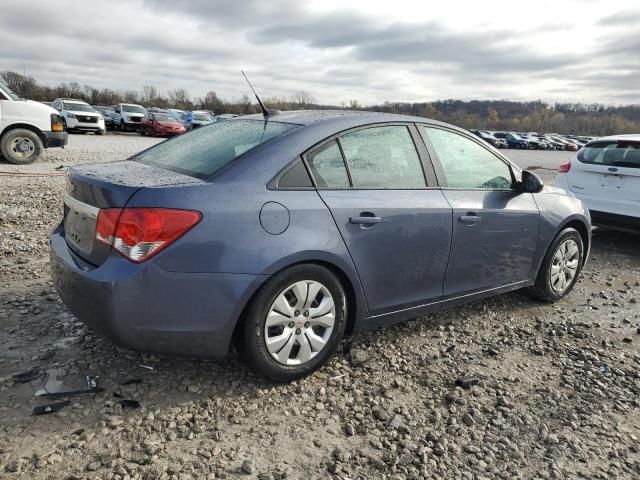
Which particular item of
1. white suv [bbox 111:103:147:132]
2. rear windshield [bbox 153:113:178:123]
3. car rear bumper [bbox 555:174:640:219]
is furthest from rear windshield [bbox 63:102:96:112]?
car rear bumper [bbox 555:174:640:219]

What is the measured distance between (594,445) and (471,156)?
214 centimetres

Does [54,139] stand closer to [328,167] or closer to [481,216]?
[328,167]

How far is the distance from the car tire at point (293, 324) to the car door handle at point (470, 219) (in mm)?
1088

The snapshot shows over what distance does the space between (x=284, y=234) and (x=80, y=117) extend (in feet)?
90.3

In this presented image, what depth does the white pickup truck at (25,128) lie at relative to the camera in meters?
11.4

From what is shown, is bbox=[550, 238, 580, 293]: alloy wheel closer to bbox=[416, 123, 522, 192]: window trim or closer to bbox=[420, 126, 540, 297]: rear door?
bbox=[420, 126, 540, 297]: rear door

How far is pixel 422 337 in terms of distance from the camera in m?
3.95

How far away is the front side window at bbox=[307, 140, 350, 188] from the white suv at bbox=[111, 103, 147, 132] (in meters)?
31.8

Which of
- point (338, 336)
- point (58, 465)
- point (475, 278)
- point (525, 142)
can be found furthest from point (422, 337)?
point (525, 142)

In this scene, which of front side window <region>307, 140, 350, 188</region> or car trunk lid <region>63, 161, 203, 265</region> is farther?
front side window <region>307, 140, 350, 188</region>

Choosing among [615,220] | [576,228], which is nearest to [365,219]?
[576,228]

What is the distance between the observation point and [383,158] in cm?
353

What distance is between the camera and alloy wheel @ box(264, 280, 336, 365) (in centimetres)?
298

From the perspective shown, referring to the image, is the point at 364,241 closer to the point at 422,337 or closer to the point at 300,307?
the point at 300,307
